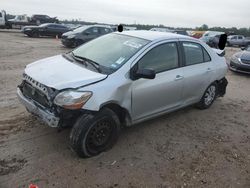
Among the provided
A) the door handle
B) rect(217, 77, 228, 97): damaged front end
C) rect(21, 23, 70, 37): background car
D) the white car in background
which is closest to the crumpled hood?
the white car in background

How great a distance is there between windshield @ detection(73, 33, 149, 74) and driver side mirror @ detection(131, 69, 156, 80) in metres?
0.26

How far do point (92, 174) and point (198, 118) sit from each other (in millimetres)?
2978

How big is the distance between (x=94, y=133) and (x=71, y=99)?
0.63 meters

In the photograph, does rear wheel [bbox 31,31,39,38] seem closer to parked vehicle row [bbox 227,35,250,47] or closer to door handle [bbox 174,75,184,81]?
door handle [bbox 174,75,184,81]

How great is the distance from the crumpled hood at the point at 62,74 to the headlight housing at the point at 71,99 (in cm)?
10

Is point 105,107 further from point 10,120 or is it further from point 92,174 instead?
point 10,120

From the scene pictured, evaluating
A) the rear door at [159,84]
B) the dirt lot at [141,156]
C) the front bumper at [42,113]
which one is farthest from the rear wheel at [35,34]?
the front bumper at [42,113]

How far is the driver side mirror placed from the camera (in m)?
4.30

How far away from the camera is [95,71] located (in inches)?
169

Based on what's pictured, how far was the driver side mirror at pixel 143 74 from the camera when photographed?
14.1ft

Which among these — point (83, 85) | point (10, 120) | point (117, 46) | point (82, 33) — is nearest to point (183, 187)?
point (83, 85)

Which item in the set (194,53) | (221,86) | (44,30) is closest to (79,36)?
(44,30)

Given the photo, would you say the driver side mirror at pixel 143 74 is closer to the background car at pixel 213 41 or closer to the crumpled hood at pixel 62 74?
the crumpled hood at pixel 62 74

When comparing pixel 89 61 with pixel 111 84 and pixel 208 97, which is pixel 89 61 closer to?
pixel 111 84
